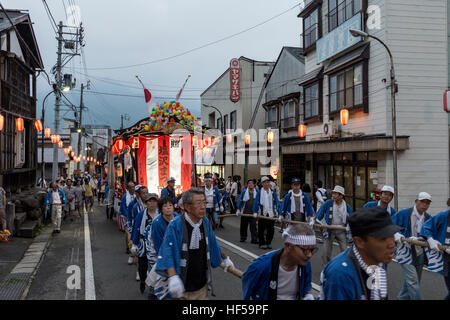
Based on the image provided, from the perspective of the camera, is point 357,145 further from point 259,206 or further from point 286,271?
point 286,271

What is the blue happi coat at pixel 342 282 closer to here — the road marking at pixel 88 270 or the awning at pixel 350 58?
the road marking at pixel 88 270

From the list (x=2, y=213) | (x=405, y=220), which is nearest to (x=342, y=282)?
(x=405, y=220)

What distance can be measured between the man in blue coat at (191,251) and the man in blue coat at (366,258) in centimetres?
183

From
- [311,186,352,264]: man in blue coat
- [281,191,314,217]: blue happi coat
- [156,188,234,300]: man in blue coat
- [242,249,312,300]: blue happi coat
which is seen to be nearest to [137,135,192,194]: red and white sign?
[281,191,314,217]: blue happi coat

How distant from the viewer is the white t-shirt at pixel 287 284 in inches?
127

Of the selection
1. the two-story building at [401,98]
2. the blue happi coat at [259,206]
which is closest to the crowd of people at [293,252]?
the blue happi coat at [259,206]

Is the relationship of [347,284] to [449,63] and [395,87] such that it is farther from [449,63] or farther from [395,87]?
[449,63]

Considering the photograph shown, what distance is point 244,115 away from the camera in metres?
31.5

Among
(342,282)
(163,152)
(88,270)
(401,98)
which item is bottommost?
(88,270)

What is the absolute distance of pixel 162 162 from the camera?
1402 cm

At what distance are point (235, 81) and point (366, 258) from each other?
28913mm

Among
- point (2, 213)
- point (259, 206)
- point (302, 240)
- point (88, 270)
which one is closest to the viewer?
point (302, 240)

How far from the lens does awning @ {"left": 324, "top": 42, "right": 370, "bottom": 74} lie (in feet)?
50.3
